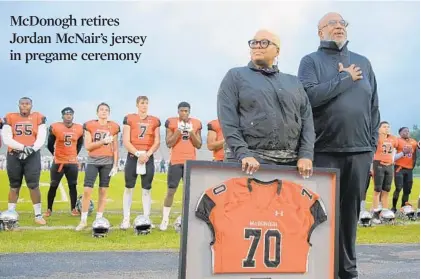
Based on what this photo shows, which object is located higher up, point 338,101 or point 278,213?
point 338,101

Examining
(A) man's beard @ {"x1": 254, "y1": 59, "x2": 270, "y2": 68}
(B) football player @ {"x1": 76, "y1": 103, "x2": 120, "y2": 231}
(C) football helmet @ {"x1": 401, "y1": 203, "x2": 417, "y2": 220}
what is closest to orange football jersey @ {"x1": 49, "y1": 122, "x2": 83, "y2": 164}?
(B) football player @ {"x1": 76, "y1": 103, "x2": 120, "y2": 231}

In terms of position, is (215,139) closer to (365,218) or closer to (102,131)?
(102,131)

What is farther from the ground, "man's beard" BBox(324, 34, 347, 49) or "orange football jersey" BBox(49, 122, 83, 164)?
"man's beard" BBox(324, 34, 347, 49)

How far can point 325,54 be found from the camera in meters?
3.04

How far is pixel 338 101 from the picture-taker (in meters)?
2.91

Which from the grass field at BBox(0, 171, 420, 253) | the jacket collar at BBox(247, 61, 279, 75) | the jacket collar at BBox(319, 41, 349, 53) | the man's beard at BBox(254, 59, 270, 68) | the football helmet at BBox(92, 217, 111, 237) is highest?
the jacket collar at BBox(319, 41, 349, 53)

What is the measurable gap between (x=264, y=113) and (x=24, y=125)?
4.70 metres

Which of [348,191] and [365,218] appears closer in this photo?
[348,191]

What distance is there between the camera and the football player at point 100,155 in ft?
21.5

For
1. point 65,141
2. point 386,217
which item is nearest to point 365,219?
point 386,217

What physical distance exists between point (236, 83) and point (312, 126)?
45 centimetres

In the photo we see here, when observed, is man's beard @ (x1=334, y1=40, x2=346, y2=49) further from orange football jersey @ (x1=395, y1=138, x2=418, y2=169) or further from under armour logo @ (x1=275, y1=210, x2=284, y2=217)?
orange football jersey @ (x1=395, y1=138, x2=418, y2=169)

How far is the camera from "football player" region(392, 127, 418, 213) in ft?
29.3

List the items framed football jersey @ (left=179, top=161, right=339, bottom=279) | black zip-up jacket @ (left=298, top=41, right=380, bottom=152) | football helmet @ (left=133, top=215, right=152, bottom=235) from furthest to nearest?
football helmet @ (left=133, top=215, right=152, bottom=235) < black zip-up jacket @ (left=298, top=41, right=380, bottom=152) < framed football jersey @ (left=179, top=161, right=339, bottom=279)
